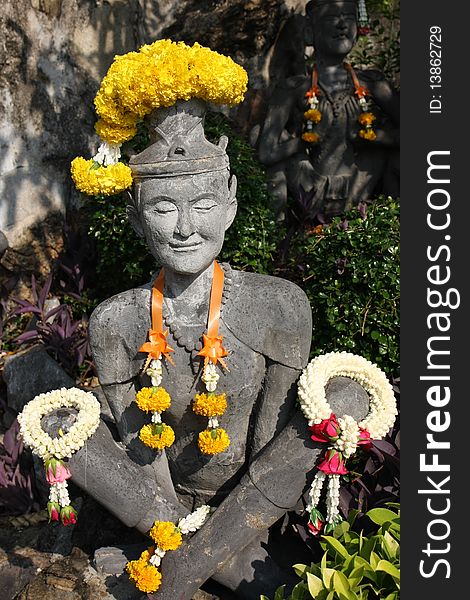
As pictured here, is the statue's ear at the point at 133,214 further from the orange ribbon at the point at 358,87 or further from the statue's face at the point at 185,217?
the orange ribbon at the point at 358,87

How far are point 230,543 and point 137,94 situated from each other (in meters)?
1.75

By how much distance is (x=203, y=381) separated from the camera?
2.80 meters

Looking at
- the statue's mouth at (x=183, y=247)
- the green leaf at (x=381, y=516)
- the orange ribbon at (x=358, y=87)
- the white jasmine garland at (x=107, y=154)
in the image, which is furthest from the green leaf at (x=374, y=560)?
the orange ribbon at (x=358, y=87)

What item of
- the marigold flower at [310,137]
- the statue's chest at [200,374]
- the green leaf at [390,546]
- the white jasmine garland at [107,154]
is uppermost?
the marigold flower at [310,137]

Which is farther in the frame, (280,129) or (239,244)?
(280,129)

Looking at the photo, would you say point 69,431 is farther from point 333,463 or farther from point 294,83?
point 294,83

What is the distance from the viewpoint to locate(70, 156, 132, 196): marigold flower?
2639 millimetres

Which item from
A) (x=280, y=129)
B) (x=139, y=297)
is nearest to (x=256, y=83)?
(x=280, y=129)

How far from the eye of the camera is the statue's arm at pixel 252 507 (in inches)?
110

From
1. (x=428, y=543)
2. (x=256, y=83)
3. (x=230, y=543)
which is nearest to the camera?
(x=428, y=543)

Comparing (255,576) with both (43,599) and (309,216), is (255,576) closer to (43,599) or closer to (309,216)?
(43,599)

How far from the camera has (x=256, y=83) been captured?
6133mm

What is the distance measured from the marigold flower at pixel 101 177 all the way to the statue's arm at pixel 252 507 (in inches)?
44.3

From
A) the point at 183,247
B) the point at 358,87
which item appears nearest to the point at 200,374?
the point at 183,247
